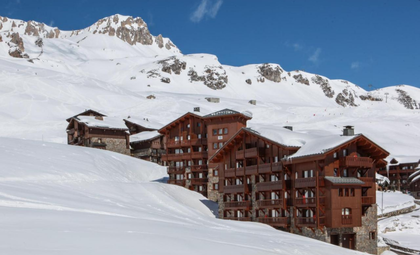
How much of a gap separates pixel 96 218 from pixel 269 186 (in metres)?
23.3

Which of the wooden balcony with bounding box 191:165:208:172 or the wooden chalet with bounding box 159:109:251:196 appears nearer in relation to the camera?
the wooden chalet with bounding box 159:109:251:196

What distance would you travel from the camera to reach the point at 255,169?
49750 mm

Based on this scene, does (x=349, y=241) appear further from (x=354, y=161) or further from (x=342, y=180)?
(x=354, y=161)

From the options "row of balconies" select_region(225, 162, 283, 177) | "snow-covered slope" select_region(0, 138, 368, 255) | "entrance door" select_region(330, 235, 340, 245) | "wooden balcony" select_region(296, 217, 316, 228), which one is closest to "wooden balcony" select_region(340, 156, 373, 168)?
"wooden balcony" select_region(296, 217, 316, 228)

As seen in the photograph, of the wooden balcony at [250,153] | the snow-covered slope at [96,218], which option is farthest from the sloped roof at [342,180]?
the wooden balcony at [250,153]

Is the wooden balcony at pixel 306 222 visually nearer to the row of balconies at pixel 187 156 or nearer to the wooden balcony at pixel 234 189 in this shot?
the wooden balcony at pixel 234 189

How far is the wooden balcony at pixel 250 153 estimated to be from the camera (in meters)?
49.5

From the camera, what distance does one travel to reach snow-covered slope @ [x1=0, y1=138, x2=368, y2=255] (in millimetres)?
19531

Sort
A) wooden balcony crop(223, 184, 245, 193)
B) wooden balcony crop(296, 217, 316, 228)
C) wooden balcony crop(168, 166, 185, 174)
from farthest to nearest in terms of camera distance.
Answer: wooden balcony crop(168, 166, 185, 174)
wooden balcony crop(223, 184, 245, 193)
wooden balcony crop(296, 217, 316, 228)

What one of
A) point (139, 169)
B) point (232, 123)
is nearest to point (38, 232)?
point (232, 123)

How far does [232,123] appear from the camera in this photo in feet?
204

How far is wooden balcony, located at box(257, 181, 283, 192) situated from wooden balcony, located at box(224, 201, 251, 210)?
2088 mm

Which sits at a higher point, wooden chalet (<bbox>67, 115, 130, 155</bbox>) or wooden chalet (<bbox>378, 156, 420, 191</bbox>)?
wooden chalet (<bbox>67, 115, 130, 155</bbox>)

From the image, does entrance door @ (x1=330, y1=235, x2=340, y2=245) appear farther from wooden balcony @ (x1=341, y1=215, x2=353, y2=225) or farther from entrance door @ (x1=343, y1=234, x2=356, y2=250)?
wooden balcony @ (x1=341, y1=215, x2=353, y2=225)
